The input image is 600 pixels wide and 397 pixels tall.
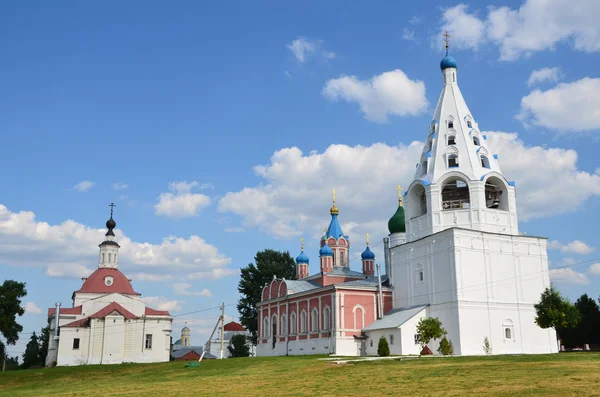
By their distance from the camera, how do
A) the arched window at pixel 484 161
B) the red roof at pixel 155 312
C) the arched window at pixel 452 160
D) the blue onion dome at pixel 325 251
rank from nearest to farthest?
the arched window at pixel 484 161 < the arched window at pixel 452 160 < the blue onion dome at pixel 325 251 < the red roof at pixel 155 312

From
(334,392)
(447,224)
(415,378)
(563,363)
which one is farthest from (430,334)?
(334,392)

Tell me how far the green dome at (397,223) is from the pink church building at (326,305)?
382 centimetres

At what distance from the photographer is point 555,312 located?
3083 centimetres

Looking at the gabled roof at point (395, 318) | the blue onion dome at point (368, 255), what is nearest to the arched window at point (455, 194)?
the gabled roof at point (395, 318)

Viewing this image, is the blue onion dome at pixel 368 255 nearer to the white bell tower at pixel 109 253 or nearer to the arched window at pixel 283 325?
the arched window at pixel 283 325

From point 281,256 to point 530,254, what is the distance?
1242 inches

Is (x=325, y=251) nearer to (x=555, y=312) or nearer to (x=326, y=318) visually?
(x=326, y=318)

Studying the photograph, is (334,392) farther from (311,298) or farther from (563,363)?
(311,298)

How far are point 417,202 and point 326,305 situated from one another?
870 centimetres

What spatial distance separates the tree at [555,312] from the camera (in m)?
30.8

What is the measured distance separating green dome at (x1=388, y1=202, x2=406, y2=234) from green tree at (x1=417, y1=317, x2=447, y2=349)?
1418 cm

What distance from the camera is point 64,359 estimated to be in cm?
4950

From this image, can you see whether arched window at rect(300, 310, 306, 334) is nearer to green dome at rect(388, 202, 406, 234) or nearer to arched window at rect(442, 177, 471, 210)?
green dome at rect(388, 202, 406, 234)

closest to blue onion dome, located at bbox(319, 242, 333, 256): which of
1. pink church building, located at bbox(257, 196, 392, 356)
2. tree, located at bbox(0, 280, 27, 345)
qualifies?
pink church building, located at bbox(257, 196, 392, 356)
